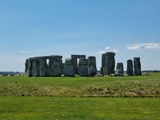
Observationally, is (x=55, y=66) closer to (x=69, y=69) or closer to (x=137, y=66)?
(x=69, y=69)

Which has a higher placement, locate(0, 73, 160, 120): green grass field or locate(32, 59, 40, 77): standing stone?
locate(32, 59, 40, 77): standing stone

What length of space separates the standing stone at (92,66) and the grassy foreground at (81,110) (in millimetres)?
32729

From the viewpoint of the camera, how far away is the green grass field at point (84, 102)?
1895 centimetres

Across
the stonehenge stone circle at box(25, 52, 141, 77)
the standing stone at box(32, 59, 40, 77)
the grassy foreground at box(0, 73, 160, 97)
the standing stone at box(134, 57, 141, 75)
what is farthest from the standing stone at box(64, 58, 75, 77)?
the grassy foreground at box(0, 73, 160, 97)

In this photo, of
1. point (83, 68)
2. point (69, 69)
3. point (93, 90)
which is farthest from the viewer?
point (69, 69)

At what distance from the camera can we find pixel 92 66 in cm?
5922

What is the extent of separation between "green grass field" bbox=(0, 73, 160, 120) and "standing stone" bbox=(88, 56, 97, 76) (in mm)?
24700

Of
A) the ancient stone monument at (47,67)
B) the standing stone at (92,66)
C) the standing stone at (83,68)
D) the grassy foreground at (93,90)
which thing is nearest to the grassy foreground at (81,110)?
the grassy foreground at (93,90)

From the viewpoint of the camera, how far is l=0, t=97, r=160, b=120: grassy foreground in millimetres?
18359

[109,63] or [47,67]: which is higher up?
[109,63]

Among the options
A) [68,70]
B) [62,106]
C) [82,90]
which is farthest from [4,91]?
[68,70]

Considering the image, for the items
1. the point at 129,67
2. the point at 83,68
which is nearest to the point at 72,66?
the point at 83,68

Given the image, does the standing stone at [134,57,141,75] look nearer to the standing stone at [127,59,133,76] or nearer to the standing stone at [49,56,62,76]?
the standing stone at [127,59,133,76]

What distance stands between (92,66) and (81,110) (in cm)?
3859
